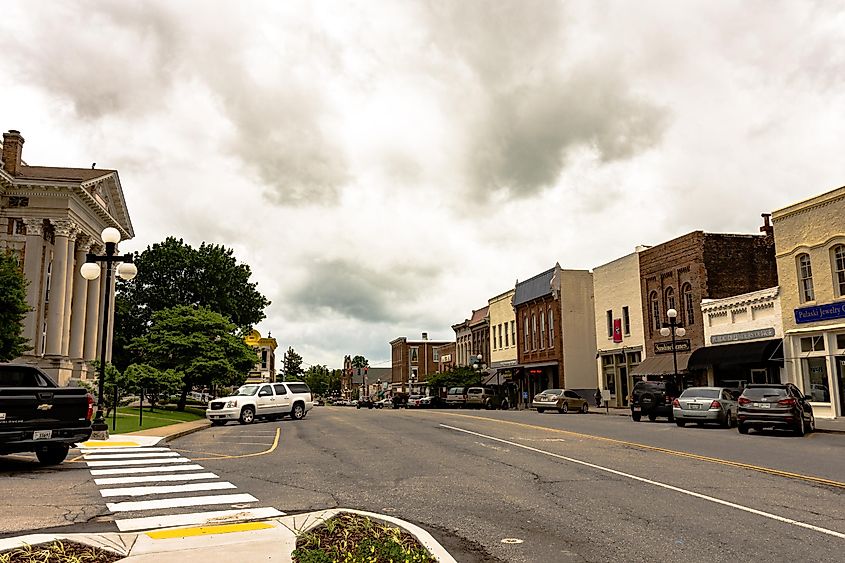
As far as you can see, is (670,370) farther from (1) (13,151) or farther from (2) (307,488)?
(1) (13,151)

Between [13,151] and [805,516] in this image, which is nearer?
[805,516]

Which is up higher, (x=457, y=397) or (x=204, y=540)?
(x=457, y=397)

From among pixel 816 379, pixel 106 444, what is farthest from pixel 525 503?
pixel 816 379

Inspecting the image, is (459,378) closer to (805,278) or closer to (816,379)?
(816,379)

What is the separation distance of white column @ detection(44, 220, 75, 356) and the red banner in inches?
1343

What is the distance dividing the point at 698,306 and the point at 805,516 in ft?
102

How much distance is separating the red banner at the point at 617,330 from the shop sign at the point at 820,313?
50.1ft

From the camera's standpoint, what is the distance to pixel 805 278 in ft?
101

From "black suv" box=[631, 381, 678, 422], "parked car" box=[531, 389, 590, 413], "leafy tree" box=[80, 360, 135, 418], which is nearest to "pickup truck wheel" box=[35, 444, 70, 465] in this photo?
"leafy tree" box=[80, 360, 135, 418]

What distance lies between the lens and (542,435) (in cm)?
2058

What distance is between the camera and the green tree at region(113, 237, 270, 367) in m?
65.1

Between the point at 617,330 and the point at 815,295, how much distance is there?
54.6 ft

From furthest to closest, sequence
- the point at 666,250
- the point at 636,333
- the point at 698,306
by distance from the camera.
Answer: the point at 636,333, the point at 666,250, the point at 698,306

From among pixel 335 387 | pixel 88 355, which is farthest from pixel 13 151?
pixel 335 387
